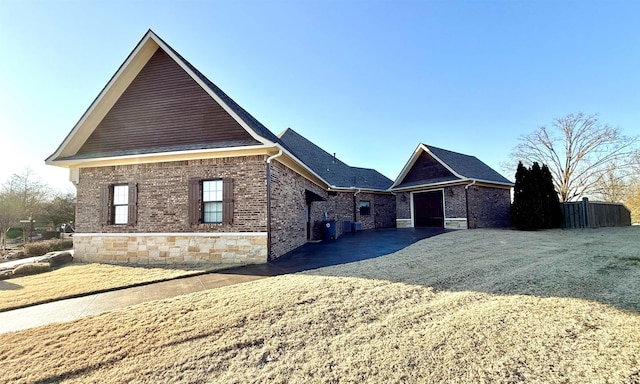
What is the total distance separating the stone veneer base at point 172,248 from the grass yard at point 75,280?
21.8 inches

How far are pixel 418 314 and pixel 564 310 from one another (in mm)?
2043

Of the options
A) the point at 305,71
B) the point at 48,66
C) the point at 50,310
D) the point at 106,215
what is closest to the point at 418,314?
the point at 50,310

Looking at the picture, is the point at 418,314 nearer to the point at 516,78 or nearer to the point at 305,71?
the point at 305,71

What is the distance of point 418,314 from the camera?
4.14 meters

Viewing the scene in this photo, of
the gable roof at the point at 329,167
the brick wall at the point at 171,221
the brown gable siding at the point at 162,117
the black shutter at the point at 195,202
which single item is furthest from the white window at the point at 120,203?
the gable roof at the point at 329,167

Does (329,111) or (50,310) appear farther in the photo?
(329,111)

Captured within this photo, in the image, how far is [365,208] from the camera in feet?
64.6

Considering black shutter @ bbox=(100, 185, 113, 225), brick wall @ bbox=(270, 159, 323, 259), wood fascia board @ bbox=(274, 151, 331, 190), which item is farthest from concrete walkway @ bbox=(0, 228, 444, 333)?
black shutter @ bbox=(100, 185, 113, 225)

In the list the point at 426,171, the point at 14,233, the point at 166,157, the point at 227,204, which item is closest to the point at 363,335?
the point at 227,204

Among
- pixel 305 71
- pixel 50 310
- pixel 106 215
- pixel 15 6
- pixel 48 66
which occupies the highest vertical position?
pixel 305 71

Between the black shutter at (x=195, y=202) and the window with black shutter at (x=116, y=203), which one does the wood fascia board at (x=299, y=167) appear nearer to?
the black shutter at (x=195, y=202)

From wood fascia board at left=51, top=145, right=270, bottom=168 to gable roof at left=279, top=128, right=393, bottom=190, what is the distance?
7804 millimetres

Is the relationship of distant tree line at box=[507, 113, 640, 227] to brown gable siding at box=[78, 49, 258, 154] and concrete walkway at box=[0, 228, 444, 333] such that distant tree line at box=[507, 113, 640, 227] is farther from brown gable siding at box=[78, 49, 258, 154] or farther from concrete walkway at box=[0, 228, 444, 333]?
brown gable siding at box=[78, 49, 258, 154]

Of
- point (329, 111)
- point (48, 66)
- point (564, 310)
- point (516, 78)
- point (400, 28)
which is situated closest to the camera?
point (564, 310)
